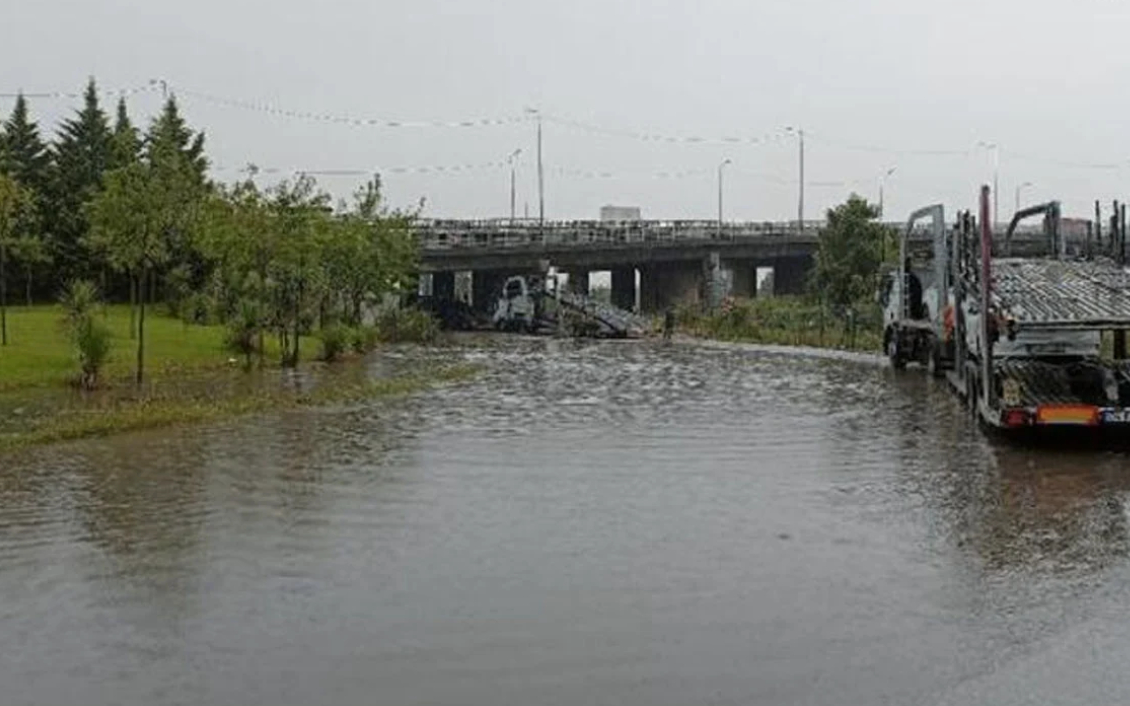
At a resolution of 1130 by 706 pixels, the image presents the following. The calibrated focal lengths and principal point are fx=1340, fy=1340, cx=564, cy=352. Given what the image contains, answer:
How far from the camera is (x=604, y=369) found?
34.9m

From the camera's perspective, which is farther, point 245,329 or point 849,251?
point 849,251

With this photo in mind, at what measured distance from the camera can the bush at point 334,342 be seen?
38781mm

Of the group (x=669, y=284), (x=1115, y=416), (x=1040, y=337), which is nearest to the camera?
(x=1115, y=416)

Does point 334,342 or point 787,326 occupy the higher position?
point 787,326

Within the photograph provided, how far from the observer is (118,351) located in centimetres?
3284

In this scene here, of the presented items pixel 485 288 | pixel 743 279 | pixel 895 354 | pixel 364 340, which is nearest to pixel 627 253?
pixel 485 288

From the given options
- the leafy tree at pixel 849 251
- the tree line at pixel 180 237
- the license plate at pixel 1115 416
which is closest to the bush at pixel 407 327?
the tree line at pixel 180 237

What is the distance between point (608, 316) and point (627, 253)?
20087mm

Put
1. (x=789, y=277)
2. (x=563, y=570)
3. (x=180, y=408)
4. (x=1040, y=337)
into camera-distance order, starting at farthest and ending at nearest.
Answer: (x=789, y=277) → (x=180, y=408) → (x=1040, y=337) → (x=563, y=570)

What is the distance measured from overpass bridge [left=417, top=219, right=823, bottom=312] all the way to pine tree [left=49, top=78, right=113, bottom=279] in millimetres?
16714

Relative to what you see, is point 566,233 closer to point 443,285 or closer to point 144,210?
point 443,285

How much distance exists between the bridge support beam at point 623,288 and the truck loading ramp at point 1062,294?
6885cm

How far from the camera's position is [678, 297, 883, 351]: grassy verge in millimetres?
45750

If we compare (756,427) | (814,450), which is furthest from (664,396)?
(814,450)
